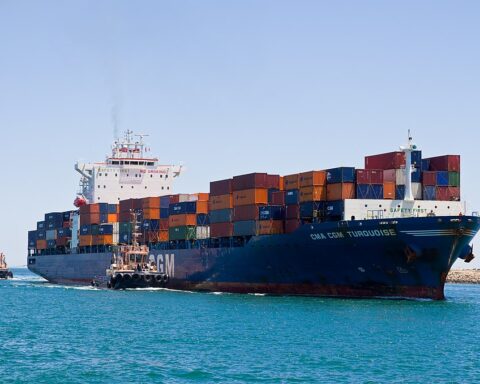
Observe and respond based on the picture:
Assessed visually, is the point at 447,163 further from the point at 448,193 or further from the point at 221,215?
the point at 221,215

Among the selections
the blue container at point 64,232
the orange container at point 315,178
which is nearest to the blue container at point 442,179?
the orange container at point 315,178

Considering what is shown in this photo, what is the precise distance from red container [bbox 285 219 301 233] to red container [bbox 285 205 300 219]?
A: 0.91 ft

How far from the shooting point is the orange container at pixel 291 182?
60.0 m

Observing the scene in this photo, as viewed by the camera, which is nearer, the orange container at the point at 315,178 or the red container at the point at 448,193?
the orange container at the point at 315,178

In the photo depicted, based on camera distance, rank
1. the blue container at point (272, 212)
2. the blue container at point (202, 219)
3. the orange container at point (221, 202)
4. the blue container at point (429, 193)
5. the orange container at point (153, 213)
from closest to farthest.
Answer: the blue container at point (429, 193) → the blue container at point (272, 212) → the orange container at point (221, 202) → the blue container at point (202, 219) → the orange container at point (153, 213)

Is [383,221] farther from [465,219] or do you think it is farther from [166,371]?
[166,371]

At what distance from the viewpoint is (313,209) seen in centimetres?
5812

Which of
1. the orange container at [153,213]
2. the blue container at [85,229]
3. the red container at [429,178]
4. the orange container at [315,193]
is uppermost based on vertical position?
the red container at [429,178]

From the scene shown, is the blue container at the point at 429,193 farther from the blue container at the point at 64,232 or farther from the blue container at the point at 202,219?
the blue container at the point at 64,232

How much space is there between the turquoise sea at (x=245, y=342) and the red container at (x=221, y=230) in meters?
10.3

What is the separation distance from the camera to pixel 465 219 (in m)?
51.7

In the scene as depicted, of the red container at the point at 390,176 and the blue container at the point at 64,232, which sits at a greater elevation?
the red container at the point at 390,176

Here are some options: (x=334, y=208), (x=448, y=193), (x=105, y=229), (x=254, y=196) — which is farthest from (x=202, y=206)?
(x=448, y=193)

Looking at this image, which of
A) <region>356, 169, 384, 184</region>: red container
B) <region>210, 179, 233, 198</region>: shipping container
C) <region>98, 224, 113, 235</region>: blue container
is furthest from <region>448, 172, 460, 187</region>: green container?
<region>98, 224, 113, 235</region>: blue container
